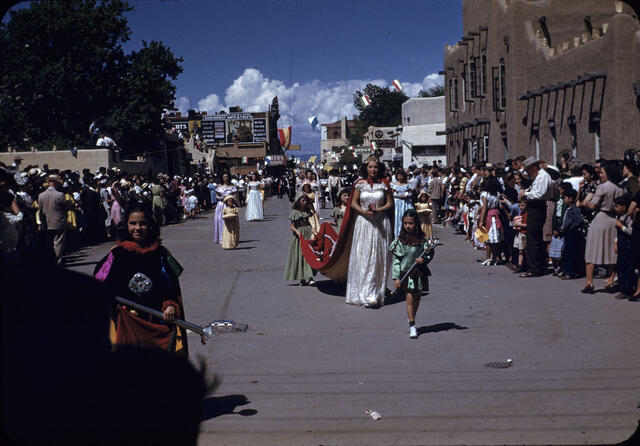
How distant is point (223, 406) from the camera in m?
5.83

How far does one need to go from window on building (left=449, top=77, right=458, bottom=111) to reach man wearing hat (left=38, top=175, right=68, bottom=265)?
2752 centimetres

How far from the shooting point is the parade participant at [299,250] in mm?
12281

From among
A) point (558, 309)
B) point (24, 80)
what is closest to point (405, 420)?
point (558, 309)

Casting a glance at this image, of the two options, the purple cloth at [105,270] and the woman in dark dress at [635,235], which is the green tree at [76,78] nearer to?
the woman in dark dress at [635,235]

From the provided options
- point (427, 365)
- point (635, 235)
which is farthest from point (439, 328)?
point (635, 235)

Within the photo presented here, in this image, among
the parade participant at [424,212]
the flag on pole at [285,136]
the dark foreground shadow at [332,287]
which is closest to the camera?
the dark foreground shadow at [332,287]

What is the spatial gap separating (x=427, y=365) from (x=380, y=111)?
116190mm

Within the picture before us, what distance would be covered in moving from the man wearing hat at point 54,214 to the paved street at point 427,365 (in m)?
3.79

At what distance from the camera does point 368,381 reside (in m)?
6.51

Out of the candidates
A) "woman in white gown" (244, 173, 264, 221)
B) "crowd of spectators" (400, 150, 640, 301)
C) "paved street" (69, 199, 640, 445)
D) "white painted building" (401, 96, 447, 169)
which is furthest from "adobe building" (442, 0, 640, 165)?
"white painted building" (401, 96, 447, 169)

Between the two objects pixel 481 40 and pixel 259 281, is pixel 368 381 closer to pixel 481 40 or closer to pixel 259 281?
pixel 259 281

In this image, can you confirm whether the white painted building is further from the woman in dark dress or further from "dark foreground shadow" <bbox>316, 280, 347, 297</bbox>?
the woman in dark dress

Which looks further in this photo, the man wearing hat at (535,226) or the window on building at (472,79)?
the window on building at (472,79)

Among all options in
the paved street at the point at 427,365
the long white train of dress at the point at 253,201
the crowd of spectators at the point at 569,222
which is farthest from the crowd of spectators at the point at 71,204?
the crowd of spectators at the point at 569,222
